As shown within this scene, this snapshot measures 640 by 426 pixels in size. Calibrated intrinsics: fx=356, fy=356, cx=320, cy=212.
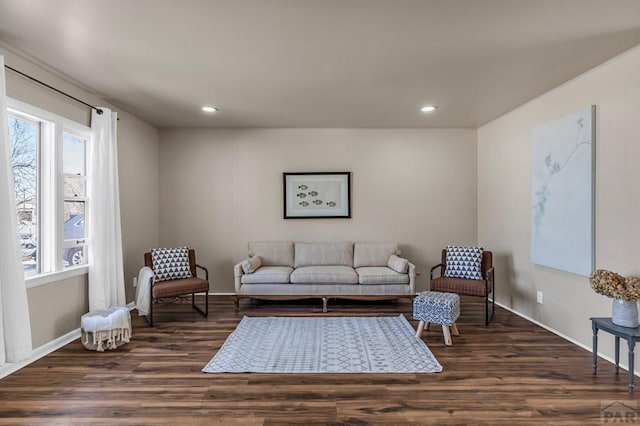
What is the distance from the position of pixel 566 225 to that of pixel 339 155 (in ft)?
10.3

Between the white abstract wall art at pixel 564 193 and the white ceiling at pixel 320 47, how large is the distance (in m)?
0.50

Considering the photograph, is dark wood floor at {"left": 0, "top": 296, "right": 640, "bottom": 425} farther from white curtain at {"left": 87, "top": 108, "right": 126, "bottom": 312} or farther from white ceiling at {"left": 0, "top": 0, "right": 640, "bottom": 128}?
white ceiling at {"left": 0, "top": 0, "right": 640, "bottom": 128}

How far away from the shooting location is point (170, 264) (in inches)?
178

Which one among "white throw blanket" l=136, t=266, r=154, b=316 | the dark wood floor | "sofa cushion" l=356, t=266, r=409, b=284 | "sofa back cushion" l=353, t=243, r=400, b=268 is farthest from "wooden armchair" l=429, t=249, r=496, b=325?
"white throw blanket" l=136, t=266, r=154, b=316

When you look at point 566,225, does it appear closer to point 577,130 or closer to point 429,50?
point 577,130

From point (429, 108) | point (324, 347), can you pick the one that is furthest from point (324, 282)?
point (429, 108)

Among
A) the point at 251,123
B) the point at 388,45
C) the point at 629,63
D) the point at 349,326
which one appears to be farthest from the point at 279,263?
the point at 629,63

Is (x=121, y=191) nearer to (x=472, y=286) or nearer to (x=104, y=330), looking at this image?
(x=104, y=330)

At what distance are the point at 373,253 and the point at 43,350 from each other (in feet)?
12.9

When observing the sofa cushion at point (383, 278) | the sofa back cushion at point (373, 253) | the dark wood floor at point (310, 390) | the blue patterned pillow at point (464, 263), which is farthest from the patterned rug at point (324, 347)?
the sofa back cushion at point (373, 253)

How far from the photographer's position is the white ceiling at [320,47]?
88.7 inches

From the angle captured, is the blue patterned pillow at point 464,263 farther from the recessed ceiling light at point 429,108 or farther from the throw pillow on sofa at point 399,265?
the recessed ceiling light at point 429,108

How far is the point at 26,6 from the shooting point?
2.22m

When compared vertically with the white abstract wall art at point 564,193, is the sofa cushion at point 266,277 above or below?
below
